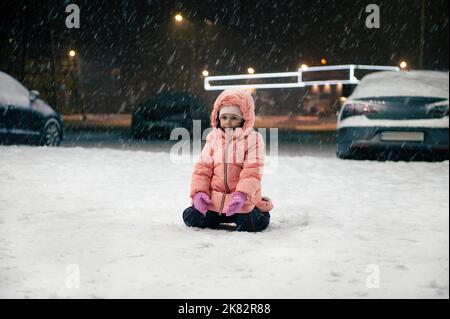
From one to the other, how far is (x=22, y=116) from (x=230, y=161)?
7512 millimetres

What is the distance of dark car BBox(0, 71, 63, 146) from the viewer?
419 inches

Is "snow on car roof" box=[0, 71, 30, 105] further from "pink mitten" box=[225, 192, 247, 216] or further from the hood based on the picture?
"pink mitten" box=[225, 192, 247, 216]

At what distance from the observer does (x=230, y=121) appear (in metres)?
4.55

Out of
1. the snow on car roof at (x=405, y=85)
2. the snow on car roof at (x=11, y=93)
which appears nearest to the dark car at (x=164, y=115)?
the snow on car roof at (x=11, y=93)

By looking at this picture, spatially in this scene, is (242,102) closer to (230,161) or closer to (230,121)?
(230,121)

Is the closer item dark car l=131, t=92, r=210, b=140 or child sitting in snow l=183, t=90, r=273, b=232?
child sitting in snow l=183, t=90, r=273, b=232

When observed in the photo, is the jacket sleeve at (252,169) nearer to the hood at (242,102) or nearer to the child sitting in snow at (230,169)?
the child sitting in snow at (230,169)

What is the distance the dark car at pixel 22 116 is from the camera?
1064cm

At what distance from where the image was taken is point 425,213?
5.33 m

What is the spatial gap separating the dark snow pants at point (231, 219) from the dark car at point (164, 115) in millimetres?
10265

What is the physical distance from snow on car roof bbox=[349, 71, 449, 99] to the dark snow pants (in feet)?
15.5

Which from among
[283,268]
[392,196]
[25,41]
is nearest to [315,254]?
[283,268]

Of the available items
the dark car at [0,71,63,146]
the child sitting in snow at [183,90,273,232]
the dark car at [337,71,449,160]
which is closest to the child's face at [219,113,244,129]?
the child sitting in snow at [183,90,273,232]
